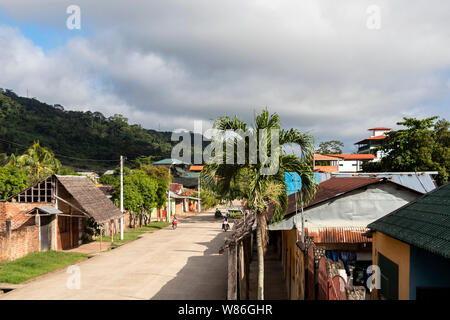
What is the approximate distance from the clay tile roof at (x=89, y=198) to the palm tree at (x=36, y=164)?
756 centimetres

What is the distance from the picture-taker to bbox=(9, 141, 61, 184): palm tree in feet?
109

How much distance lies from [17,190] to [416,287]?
2696cm

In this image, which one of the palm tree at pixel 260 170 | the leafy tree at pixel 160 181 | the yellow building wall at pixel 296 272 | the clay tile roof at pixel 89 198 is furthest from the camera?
the leafy tree at pixel 160 181

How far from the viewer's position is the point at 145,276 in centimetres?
1677

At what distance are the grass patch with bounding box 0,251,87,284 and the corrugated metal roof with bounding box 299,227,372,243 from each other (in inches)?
486

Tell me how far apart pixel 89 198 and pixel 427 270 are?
909 inches

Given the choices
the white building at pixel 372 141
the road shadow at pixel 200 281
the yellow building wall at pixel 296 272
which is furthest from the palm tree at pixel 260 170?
the white building at pixel 372 141

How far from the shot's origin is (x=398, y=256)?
7.00m

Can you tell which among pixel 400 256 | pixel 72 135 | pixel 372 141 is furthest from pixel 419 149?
pixel 72 135

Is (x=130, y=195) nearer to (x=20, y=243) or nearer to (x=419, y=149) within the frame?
(x=20, y=243)

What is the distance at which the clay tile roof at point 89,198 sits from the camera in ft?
78.0

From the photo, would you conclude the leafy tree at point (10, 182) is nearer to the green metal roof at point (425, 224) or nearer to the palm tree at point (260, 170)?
the palm tree at point (260, 170)
